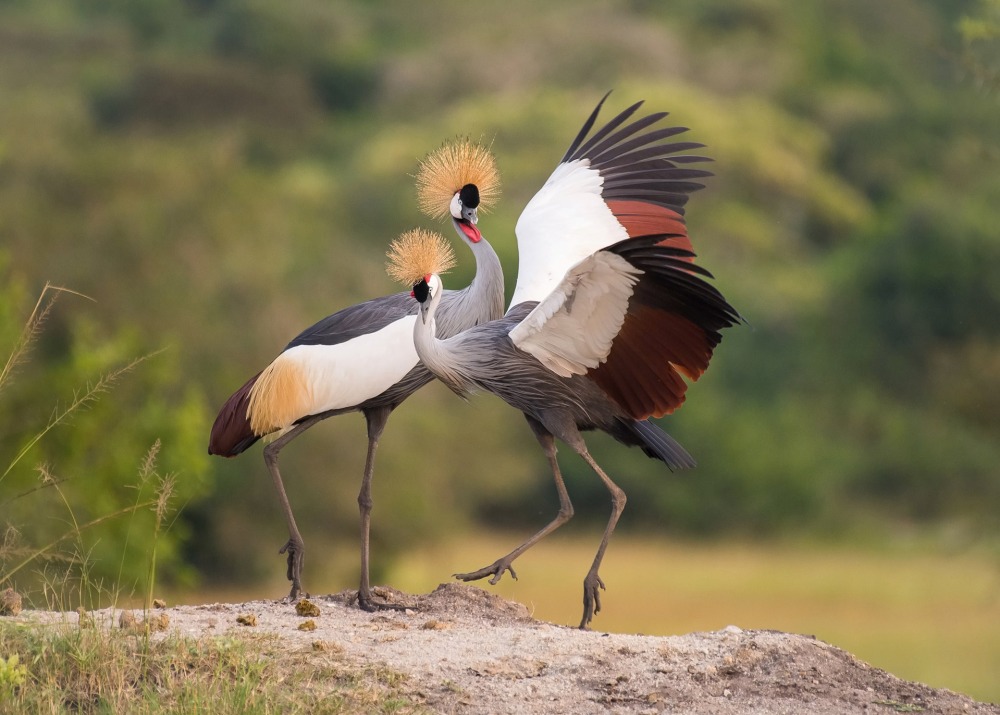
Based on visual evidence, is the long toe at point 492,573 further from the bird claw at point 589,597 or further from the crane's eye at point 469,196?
the crane's eye at point 469,196

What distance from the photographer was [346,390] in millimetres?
6102

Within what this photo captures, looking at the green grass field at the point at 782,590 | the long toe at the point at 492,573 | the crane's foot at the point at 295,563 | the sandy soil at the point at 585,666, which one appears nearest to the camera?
the sandy soil at the point at 585,666

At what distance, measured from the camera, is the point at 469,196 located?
6.57m

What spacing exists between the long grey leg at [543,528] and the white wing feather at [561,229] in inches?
22.0

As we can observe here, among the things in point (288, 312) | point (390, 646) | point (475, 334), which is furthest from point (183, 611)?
point (288, 312)

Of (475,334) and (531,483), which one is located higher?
(531,483)

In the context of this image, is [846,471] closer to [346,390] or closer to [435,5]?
[346,390]

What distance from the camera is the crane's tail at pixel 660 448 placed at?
6.13 meters

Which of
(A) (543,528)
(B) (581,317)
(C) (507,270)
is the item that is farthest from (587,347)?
(C) (507,270)

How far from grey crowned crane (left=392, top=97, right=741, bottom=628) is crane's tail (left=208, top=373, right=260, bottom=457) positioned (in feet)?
2.66

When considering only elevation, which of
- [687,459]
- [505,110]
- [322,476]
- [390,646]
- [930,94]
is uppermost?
[930,94]

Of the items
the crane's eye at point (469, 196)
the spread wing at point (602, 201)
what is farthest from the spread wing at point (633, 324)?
the crane's eye at point (469, 196)

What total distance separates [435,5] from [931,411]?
86.2ft

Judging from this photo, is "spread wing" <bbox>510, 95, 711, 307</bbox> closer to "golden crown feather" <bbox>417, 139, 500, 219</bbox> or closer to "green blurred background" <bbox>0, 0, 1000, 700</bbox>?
"golden crown feather" <bbox>417, 139, 500, 219</bbox>
